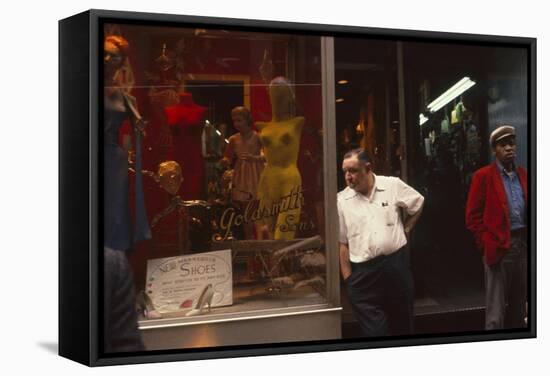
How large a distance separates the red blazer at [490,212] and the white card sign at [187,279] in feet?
5.82

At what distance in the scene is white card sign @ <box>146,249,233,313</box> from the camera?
7.65 m

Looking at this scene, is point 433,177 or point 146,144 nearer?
point 146,144

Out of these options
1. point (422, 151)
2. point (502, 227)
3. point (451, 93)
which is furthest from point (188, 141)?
point (502, 227)

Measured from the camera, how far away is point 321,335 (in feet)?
26.7

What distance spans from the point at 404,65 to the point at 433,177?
0.73m

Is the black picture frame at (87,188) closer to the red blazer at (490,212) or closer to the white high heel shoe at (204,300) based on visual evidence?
the white high heel shoe at (204,300)

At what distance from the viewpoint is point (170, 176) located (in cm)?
764

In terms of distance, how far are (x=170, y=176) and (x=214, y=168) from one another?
0.29 metres

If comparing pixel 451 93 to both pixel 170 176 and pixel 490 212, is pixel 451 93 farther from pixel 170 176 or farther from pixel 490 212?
pixel 170 176

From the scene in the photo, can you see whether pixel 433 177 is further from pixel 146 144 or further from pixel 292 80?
pixel 146 144

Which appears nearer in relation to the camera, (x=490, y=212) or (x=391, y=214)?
(x=391, y=214)

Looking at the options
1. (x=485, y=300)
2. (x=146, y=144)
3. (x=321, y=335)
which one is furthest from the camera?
(x=485, y=300)

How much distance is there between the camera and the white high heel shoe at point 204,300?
7742 millimetres

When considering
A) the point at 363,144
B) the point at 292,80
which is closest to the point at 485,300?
the point at 363,144
